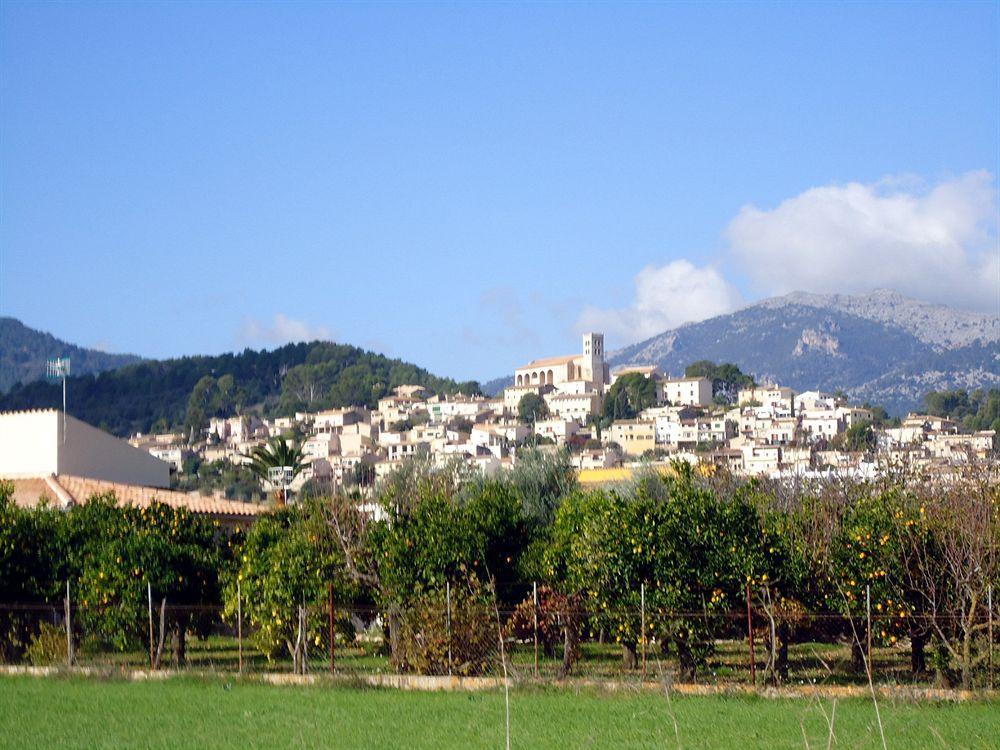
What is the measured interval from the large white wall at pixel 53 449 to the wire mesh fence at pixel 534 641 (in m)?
11.7

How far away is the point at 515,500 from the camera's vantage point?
909 inches

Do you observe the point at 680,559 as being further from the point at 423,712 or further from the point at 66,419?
the point at 66,419

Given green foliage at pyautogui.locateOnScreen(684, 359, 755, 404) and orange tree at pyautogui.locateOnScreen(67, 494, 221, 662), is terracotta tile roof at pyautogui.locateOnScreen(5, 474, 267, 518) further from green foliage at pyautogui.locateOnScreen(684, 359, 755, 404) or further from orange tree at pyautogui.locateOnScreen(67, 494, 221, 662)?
green foliage at pyautogui.locateOnScreen(684, 359, 755, 404)

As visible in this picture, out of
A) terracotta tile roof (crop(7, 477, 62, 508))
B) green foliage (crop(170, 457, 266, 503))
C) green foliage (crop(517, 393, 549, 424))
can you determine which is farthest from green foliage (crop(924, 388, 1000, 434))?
terracotta tile roof (crop(7, 477, 62, 508))

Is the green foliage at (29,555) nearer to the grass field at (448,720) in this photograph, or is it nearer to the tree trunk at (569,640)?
the grass field at (448,720)

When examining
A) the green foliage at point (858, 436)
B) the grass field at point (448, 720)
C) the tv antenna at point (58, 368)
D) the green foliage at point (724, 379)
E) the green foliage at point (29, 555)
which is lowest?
the grass field at point (448, 720)

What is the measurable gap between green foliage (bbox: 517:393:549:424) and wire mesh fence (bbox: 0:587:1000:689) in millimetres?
152746

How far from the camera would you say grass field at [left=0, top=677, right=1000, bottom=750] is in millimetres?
13055

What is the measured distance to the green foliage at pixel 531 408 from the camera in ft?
584

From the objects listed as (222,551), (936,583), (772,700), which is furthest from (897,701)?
(222,551)

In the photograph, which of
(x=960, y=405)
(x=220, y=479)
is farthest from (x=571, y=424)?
(x=220, y=479)

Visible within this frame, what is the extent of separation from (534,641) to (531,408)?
16216 centimetres

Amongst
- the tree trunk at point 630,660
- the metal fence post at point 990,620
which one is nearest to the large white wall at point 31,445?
the tree trunk at point 630,660

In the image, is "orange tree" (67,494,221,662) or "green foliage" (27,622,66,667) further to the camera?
"orange tree" (67,494,221,662)
